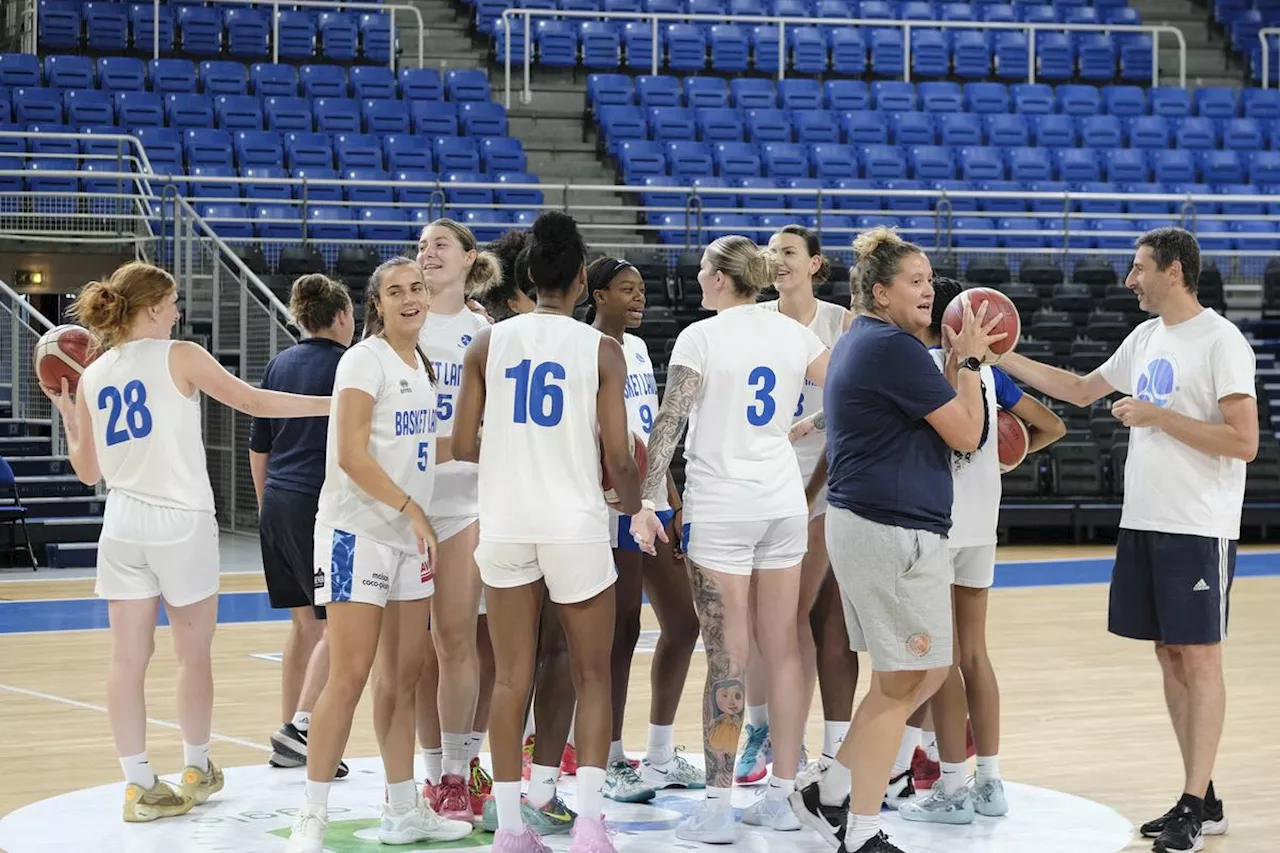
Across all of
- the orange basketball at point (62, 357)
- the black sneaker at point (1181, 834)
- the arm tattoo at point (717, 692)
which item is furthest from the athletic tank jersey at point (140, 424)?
the black sneaker at point (1181, 834)

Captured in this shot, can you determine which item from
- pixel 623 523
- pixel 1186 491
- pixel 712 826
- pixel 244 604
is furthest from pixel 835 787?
pixel 244 604

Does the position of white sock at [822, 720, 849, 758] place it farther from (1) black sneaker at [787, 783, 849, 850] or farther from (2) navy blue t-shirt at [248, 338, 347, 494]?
(2) navy blue t-shirt at [248, 338, 347, 494]

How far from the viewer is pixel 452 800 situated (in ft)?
17.5

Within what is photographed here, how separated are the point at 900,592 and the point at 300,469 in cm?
238

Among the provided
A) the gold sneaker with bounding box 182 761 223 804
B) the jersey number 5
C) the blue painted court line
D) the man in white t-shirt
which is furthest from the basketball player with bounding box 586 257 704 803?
the blue painted court line

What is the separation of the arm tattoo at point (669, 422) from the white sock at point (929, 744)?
1.44m

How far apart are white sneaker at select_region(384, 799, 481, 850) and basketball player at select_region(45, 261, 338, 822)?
0.75 m

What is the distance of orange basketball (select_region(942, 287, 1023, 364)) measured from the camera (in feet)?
15.5

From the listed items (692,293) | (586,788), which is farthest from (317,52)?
(586,788)

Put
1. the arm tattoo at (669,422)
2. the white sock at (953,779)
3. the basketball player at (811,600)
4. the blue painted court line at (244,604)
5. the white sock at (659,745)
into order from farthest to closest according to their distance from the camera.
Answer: the blue painted court line at (244,604), the white sock at (659,745), the basketball player at (811,600), the white sock at (953,779), the arm tattoo at (669,422)

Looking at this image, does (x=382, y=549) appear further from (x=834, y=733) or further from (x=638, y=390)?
(x=834, y=733)

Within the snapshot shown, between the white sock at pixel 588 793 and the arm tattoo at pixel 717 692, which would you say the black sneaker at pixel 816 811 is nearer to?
the arm tattoo at pixel 717 692

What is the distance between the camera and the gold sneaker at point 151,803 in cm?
530

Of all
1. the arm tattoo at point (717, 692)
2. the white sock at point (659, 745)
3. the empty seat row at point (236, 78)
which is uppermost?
the empty seat row at point (236, 78)
